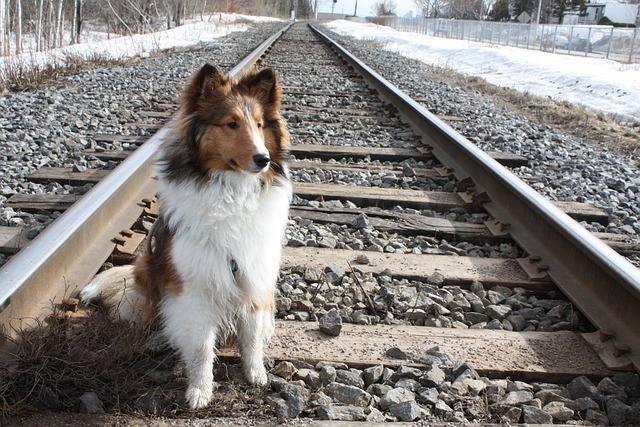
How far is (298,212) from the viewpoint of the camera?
4906 mm

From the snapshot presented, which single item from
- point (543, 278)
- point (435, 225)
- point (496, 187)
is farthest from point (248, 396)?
point (496, 187)

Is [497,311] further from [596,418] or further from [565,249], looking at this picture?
[596,418]

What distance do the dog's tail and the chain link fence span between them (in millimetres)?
24943

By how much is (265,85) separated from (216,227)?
0.82 m

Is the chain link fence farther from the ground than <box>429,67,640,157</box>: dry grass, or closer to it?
farther from the ground

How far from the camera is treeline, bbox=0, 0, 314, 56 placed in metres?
21.8

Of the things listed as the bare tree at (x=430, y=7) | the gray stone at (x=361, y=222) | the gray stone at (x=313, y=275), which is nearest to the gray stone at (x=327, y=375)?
the gray stone at (x=313, y=275)

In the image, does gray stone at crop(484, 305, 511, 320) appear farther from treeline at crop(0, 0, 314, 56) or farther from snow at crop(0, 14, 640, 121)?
treeline at crop(0, 0, 314, 56)

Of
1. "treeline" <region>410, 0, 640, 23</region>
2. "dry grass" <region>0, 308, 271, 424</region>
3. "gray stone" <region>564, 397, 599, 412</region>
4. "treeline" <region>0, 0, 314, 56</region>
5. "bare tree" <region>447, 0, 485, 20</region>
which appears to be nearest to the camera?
"dry grass" <region>0, 308, 271, 424</region>

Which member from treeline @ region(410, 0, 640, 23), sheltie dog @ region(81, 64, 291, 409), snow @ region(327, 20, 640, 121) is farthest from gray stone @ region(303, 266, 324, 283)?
treeline @ region(410, 0, 640, 23)

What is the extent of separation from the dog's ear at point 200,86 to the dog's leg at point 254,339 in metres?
1.06

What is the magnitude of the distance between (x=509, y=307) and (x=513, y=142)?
4.20 meters

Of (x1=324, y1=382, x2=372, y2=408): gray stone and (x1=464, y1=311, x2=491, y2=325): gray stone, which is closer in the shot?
(x1=324, y1=382, x2=372, y2=408): gray stone

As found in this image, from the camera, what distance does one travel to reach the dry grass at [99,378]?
2.50m
